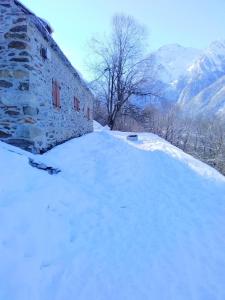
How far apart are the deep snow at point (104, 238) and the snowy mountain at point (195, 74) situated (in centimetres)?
11467

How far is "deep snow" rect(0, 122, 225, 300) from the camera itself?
3111mm

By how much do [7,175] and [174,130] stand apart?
108ft

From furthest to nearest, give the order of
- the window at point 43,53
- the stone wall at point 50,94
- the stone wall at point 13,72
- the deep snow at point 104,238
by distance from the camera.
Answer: the window at point 43,53, the stone wall at point 50,94, the stone wall at point 13,72, the deep snow at point 104,238

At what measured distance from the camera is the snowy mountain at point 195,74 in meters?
132

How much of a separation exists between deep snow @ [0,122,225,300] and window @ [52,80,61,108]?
3481 mm

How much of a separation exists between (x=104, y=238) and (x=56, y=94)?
670cm

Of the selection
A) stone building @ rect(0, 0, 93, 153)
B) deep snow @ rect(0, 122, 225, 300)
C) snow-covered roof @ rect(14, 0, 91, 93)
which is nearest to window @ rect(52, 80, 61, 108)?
snow-covered roof @ rect(14, 0, 91, 93)

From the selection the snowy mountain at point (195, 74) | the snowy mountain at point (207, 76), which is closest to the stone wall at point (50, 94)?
the snowy mountain at point (195, 74)

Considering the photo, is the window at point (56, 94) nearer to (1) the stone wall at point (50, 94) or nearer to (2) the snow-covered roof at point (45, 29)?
(1) the stone wall at point (50, 94)

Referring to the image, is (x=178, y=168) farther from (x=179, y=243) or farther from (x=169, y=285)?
(x=169, y=285)

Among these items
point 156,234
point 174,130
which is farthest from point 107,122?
point 156,234

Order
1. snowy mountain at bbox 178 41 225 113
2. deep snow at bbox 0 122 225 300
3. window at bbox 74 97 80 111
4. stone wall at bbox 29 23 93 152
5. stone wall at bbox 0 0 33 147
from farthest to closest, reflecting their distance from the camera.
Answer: snowy mountain at bbox 178 41 225 113, window at bbox 74 97 80 111, stone wall at bbox 29 23 93 152, stone wall at bbox 0 0 33 147, deep snow at bbox 0 122 225 300

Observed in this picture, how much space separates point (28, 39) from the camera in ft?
23.8

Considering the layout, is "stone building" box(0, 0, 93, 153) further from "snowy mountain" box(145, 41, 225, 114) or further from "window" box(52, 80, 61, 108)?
"snowy mountain" box(145, 41, 225, 114)
